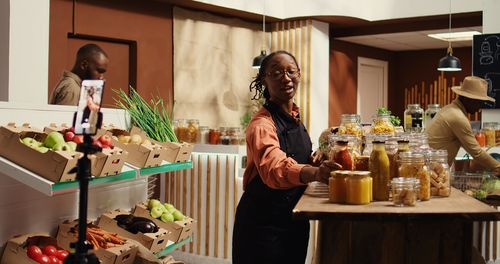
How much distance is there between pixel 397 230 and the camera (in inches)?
87.8

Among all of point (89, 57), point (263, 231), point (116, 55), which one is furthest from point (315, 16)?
point (263, 231)

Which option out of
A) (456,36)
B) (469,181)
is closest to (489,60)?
(456,36)

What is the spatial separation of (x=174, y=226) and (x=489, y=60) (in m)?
5.93

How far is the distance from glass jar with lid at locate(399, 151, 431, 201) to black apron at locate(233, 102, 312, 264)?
54 centimetres

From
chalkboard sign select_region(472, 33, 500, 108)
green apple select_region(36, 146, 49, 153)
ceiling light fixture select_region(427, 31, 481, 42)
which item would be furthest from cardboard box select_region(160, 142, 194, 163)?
ceiling light fixture select_region(427, 31, 481, 42)

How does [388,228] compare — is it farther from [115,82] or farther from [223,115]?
[223,115]

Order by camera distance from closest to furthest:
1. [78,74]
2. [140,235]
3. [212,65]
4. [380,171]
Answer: [380,171] → [140,235] → [78,74] → [212,65]

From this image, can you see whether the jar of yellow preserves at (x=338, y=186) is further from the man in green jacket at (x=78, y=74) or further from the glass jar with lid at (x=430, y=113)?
the glass jar with lid at (x=430, y=113)

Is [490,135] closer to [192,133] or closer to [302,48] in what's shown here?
[192,133]

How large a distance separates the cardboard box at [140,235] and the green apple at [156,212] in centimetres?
21

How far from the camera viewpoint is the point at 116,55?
7.80m

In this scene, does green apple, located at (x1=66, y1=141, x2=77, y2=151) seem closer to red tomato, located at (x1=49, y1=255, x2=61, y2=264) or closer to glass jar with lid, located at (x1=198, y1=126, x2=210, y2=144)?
red tomato, located at (x1=49, y1=255, x2=61, y2=264)

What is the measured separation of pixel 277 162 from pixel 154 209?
1526 millimetres

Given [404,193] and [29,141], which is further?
[29,141]
